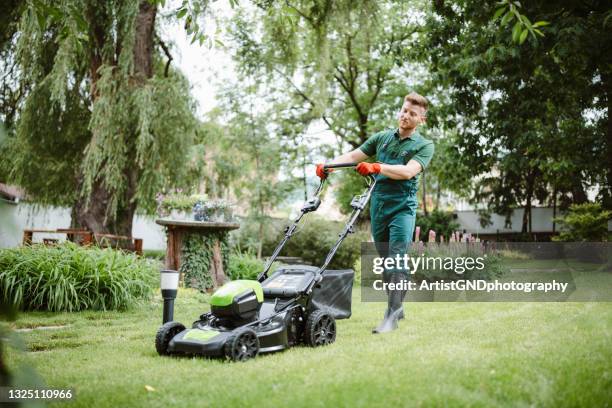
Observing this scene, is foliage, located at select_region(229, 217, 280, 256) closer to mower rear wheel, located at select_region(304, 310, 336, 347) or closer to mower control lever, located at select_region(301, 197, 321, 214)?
mower control lever, located at select_region(301, 197, 321, 214)

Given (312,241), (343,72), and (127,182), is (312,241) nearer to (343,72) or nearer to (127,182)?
(127,182)

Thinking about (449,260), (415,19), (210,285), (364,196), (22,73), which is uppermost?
(415,19)

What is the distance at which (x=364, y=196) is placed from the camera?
426cm

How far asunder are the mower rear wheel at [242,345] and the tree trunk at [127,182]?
699cm

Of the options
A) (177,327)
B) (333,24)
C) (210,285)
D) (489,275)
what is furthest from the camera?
(333,24)

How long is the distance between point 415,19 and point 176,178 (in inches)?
451

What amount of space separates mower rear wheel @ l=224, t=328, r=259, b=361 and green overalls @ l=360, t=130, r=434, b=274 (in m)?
1.46

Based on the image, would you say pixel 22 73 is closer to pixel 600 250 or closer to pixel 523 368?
pixel 523 368

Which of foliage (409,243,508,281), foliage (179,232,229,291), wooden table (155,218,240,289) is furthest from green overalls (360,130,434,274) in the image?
foliage (179,232,229,291)

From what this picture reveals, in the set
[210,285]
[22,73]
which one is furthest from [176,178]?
[22,73]

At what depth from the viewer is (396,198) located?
4.40 meters

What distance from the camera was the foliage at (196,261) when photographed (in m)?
7.93

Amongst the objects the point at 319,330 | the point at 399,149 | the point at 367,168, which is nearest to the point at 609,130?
the point at 399,149

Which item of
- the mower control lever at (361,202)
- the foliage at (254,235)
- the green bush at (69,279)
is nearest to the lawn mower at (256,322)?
the mower control lever at (361,202)
